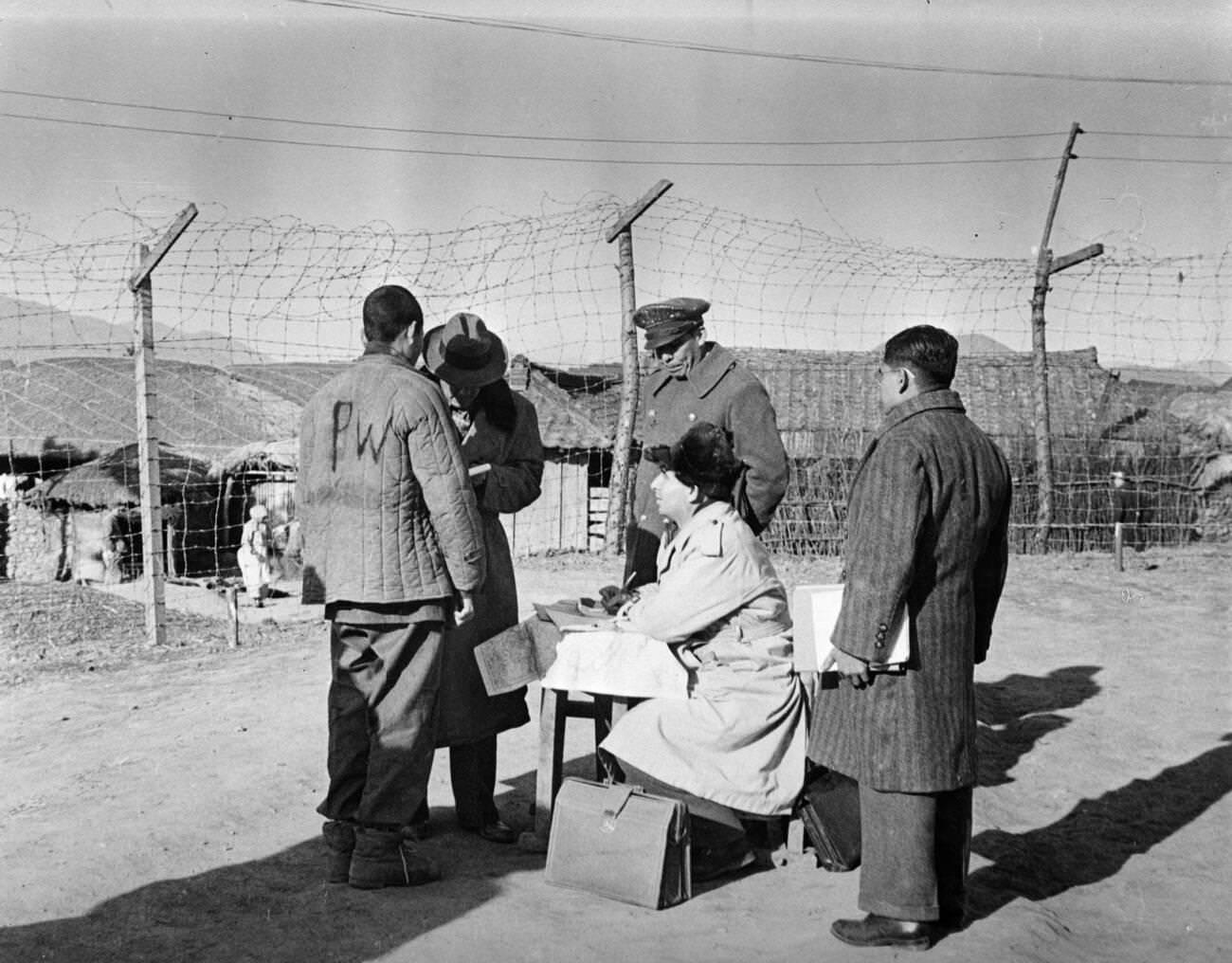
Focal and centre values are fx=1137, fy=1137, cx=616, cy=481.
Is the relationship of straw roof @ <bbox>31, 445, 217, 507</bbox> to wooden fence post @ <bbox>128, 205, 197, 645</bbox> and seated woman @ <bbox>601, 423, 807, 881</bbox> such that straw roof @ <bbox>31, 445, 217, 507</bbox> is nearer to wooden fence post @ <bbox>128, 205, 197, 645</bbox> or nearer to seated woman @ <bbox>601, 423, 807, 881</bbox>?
wooden fence post @ <bbox>128, 205, 197, 645</bbox>

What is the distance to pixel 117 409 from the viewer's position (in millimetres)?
24047

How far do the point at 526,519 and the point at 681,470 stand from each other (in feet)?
45.0

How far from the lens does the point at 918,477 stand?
3252 millimetres

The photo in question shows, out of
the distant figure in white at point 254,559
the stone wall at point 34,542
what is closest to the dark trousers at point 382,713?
the distant figure in white at point 254,559

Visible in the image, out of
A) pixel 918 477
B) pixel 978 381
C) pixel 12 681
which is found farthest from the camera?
pixel 978 381

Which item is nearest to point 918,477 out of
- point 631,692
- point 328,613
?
point 631,692

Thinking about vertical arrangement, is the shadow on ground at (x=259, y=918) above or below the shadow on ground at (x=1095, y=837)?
above

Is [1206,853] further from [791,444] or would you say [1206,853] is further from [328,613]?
[791,444]

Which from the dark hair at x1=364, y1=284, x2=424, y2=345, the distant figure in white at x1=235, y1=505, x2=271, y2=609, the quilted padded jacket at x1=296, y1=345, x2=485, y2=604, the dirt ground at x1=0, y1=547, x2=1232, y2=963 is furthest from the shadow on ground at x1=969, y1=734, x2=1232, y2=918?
the distant figure in white at x1=235, y1=505, x2=271, y2=609

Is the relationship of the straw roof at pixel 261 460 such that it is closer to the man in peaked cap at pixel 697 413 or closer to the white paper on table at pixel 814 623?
the man in peaked cap at pixel 697 413

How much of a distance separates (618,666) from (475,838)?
99 centimetres

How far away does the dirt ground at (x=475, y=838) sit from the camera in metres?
3.36

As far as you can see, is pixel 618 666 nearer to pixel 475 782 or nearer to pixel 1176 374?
pixel 475 782

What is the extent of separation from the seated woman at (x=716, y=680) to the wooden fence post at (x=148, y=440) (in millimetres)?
5102
